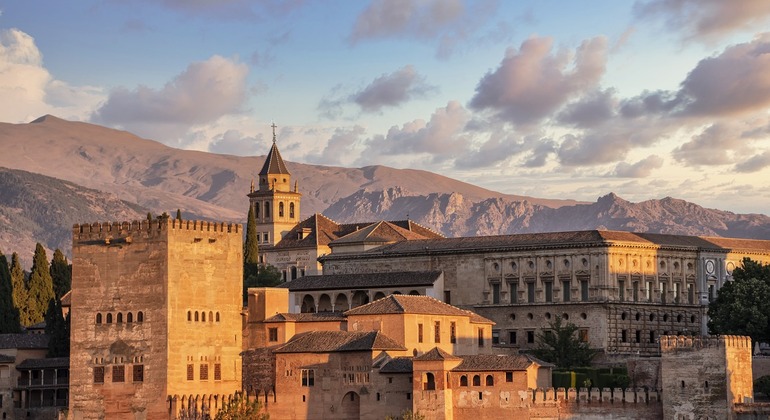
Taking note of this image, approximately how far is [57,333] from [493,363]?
1385 inches

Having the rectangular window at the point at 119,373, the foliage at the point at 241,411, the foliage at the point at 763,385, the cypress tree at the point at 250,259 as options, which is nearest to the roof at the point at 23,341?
the cypress tree at the point at 250,259

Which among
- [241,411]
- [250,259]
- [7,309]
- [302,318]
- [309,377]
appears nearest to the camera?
[241,411]

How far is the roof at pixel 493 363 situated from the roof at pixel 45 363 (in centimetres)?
3089

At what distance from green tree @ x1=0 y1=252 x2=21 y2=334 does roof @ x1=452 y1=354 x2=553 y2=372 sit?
1691 inches

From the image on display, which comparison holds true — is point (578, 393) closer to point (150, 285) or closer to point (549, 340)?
point (549, 340)

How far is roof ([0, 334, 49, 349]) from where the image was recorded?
104625mm

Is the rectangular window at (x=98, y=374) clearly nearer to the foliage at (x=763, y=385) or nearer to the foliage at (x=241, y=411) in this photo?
the foliage at (x=241, y=411)

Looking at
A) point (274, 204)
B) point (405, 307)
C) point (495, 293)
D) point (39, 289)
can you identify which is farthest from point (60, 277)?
point (405, 307)

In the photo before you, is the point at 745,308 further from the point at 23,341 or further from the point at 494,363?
the point at 23,341

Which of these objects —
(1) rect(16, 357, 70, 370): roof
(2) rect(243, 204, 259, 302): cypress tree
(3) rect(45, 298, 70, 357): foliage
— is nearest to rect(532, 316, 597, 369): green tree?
(2) rect(243, 204, 259, 302): cypress tree

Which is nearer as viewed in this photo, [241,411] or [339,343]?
[241,411]

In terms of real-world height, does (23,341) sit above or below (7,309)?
below

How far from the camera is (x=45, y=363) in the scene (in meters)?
103

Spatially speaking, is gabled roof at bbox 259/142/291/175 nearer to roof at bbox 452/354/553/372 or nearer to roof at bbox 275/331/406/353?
roof at bbox 275/331/406/353
